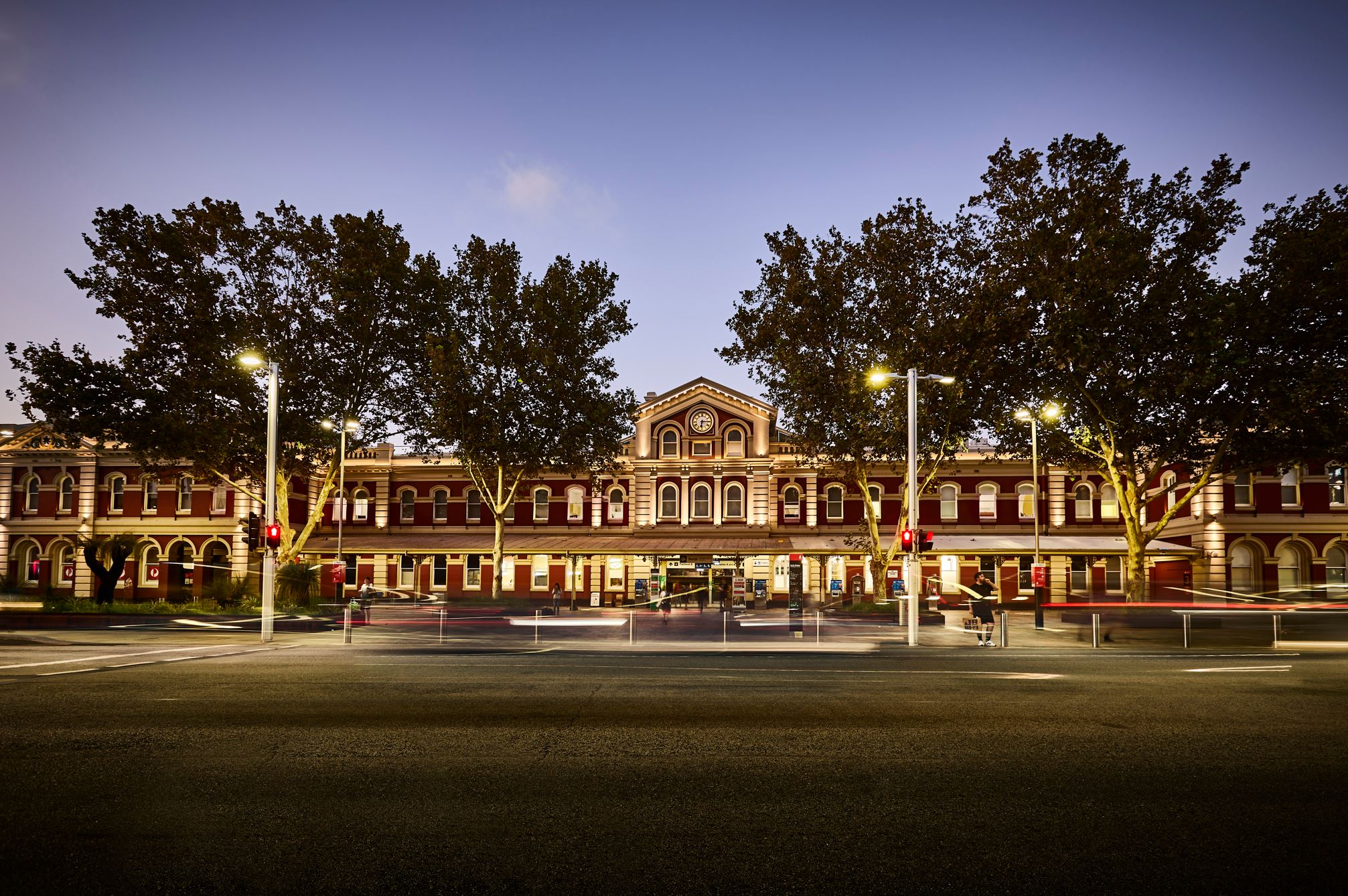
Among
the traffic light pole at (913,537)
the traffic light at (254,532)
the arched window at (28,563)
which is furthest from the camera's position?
the arched window at (28,563)

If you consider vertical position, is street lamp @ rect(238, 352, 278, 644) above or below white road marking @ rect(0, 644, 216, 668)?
above

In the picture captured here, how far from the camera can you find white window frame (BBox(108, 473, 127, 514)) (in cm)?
5003

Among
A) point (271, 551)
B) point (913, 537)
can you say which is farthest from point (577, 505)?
point (913, 537)

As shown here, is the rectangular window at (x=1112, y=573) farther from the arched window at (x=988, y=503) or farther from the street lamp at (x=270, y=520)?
the street lamp at (x=270, y=520)

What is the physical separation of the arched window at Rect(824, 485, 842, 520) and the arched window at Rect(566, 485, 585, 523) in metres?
14.5

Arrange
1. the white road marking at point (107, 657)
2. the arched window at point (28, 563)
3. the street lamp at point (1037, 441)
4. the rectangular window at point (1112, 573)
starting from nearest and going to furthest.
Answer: the white road marking at point (107, 657) < the street lamp at point (1037, 441) < the rectangular window at point (1112, 573) < the arched window at point (28, 563)

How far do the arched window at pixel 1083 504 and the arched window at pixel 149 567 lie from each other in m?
53.7

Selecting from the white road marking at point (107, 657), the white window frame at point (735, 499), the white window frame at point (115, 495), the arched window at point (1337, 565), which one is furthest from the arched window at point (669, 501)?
the arched window at point (1337, 565)

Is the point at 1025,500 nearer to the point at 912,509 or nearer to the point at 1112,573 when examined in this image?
the point at 1112,573

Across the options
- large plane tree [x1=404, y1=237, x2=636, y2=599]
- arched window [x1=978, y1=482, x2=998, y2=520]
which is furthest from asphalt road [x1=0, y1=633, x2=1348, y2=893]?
arched window [x1=978, y1=482, x2=998, y2=520]

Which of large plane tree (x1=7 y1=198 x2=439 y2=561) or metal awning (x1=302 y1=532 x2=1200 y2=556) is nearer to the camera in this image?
large plane tree (x1=7 y1=198 x2=439 y2=561)

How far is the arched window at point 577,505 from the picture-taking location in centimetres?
4997

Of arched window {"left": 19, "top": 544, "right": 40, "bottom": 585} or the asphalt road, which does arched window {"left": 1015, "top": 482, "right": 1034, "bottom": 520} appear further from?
arched window {"left": 19, "top": 544, "right": 40, "bottom": 585}

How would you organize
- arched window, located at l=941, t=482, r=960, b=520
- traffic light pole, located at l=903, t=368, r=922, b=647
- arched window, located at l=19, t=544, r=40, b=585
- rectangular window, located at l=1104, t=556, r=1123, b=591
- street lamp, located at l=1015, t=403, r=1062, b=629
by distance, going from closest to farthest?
traffic light pole, located at l=903, t=368, r=922, b=647
street lamp, located at l=1015, t=403, r=1062, b=629
rectangular window, located at l=1104, t=556, r=1123, b=591
arched window, located at l=941, t=482, r=960, b=520
arched window, located at l=19, t=544, r=40, b=585
